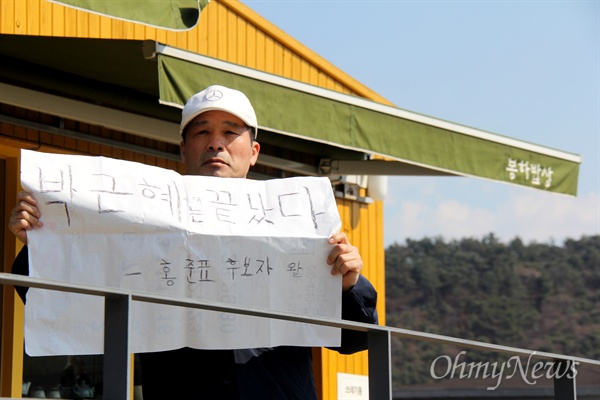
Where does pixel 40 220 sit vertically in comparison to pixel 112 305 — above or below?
above

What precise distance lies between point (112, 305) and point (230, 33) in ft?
18.8

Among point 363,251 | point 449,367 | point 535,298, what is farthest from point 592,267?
point 449,367

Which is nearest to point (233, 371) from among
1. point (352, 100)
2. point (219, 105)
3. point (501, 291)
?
point (219, 105)

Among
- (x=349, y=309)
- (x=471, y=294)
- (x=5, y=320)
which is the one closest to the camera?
(x=349, y=309)

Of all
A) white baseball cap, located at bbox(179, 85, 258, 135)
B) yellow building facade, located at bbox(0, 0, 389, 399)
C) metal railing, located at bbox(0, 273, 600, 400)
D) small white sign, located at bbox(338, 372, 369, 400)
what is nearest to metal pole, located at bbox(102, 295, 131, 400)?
metal railing, located at bbox(0, 273, 600, 400)

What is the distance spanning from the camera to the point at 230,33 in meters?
8.27

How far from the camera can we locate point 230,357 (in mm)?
3322

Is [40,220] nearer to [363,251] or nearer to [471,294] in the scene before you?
[363,251]

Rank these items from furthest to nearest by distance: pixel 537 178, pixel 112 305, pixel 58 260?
pixel 537 178, pixel 58 260, pixel 112 305

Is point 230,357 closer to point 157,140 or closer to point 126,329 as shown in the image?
point 126,329

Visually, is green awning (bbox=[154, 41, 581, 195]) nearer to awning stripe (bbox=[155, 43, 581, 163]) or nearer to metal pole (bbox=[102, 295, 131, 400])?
awning stripe (bbox=[155, 43, 581, 163])

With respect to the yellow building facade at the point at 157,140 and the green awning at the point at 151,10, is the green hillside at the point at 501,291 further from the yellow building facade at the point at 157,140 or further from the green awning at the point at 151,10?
the green awning at the point at 151,10

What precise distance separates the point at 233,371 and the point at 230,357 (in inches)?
1.7

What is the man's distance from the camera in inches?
129
